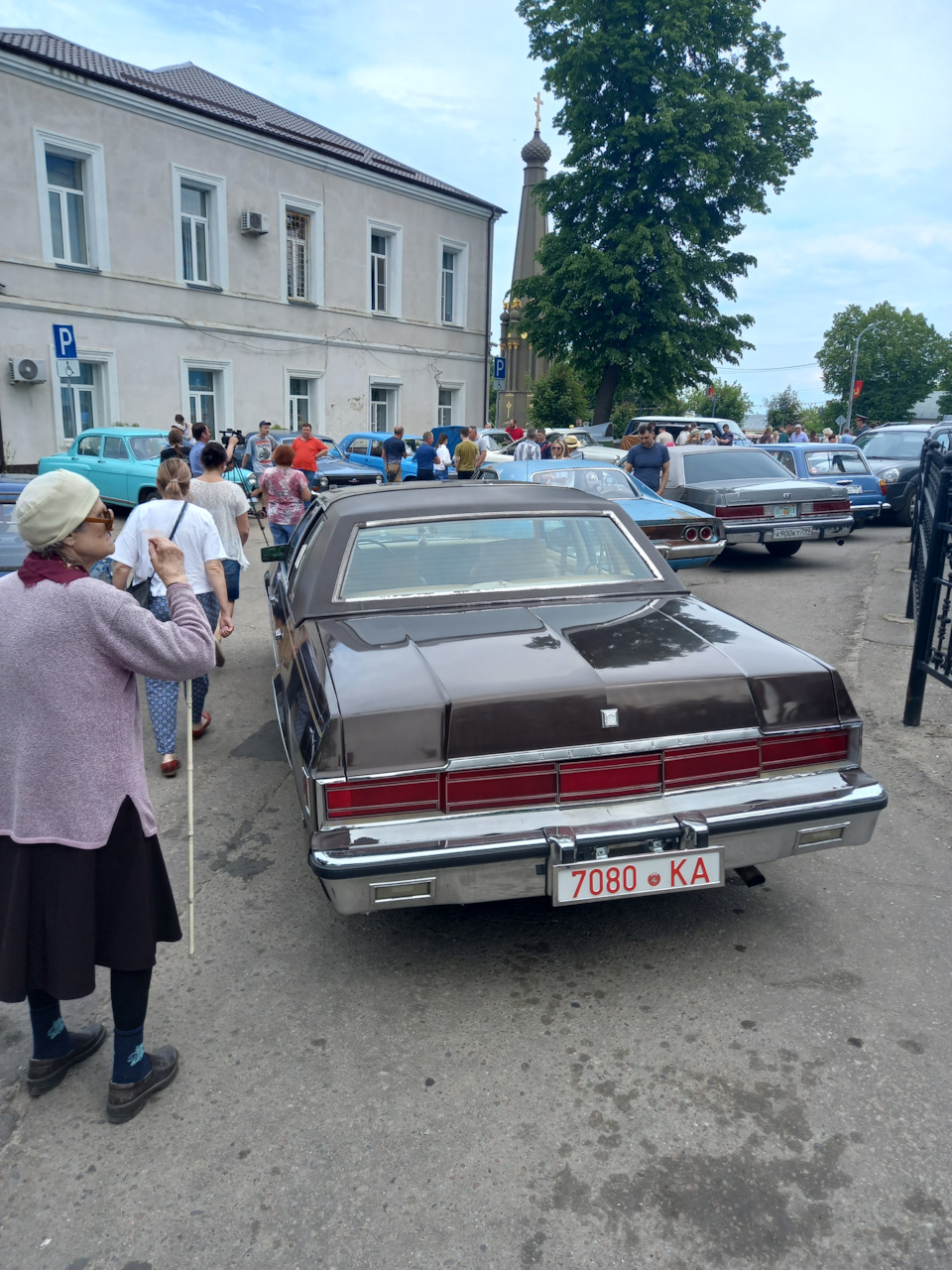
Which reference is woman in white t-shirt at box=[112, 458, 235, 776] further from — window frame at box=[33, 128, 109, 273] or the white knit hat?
window frame at box=[33, 128, 109, 273]

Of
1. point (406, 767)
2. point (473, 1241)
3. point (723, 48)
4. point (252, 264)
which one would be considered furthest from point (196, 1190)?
point (723, 48)

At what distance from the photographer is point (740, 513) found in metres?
11.3

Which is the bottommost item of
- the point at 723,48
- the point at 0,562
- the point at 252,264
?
the point at 0,562

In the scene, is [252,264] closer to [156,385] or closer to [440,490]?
[156,385]

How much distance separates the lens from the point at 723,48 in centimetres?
2586

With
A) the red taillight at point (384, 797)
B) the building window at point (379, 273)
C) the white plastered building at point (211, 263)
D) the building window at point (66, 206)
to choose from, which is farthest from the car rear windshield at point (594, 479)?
the building window at point (379, 273)

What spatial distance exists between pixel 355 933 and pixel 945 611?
3.95 metres

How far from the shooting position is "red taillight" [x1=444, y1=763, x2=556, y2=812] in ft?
9.73

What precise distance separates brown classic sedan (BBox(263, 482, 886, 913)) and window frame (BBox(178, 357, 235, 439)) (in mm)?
22099

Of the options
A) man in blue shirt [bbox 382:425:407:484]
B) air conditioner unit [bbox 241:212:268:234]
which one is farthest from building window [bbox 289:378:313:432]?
man in blue shirt [bbox 382:425:407:484]

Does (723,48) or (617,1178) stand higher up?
(723,48)

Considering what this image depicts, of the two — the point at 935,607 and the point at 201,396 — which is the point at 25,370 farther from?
the point at 935,607

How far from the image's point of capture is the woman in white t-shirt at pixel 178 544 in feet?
17.0

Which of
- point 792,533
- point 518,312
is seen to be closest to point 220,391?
point 792,533
